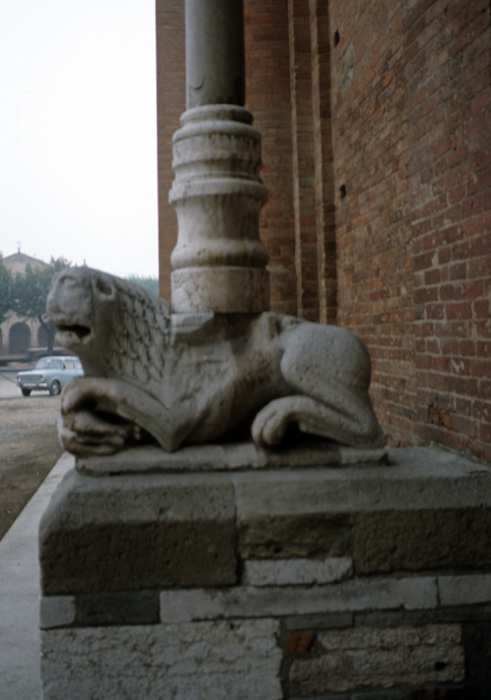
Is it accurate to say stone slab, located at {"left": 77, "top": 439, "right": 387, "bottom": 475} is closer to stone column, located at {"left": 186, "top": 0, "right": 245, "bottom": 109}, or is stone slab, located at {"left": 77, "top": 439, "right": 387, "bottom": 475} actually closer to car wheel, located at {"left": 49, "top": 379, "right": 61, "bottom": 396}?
stone column, located at {"left": 186, "top": 0, "right": 245, "bottom": 109}

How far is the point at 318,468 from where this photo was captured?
2244 mm

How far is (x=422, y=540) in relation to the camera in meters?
2.07

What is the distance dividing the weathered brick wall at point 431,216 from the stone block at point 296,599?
28.5 inches

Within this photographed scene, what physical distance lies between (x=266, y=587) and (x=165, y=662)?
0.40m

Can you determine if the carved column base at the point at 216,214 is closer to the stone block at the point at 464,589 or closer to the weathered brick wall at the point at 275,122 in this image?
the stone block at the point at 464,589

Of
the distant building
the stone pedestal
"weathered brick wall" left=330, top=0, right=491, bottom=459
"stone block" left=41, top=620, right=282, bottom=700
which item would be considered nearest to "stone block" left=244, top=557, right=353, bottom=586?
the stone pedestal

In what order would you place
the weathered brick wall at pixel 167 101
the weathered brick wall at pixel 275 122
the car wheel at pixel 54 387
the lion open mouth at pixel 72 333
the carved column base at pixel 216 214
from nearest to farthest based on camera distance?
the lion open mouth at pixel 72 333 < the carved column base at pixel 216 214 < the weathered brick wall at pixel 275 122 < the weathered brick wall at pixel 167 101 < the car wheel at pixel 54 387

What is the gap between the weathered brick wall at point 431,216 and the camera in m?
2.46

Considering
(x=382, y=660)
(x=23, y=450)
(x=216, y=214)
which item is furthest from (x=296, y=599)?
(x=23, y=450)

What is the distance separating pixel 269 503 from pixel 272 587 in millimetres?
277

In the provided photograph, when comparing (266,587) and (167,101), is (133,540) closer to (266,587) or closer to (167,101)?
(266,587)

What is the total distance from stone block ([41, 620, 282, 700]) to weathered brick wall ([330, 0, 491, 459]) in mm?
1224

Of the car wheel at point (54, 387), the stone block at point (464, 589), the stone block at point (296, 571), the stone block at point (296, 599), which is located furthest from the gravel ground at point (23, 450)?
the stone block at point (464, 589)

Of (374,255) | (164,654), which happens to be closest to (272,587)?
(164,654)
